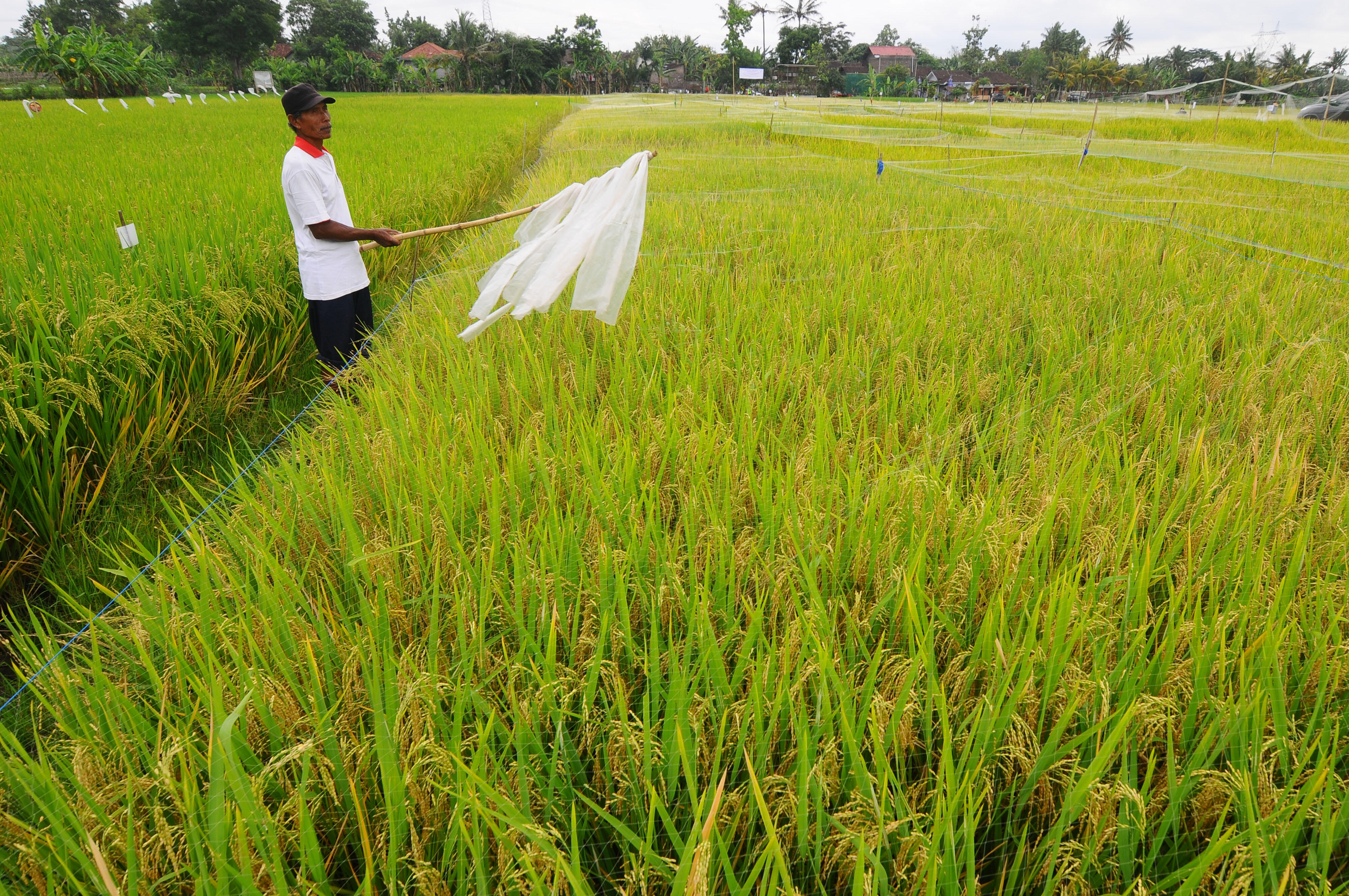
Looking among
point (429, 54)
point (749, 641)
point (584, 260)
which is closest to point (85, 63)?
point (584, 260)

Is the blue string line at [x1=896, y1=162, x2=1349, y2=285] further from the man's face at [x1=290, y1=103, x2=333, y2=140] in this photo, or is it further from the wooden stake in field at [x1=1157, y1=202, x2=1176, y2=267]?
the man's face at [x1=290, y1=103, x2=333, y2=140]

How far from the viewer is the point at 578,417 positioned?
166cm

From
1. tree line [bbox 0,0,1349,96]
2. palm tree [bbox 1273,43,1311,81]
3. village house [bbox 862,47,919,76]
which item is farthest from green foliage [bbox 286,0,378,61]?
palm tree [bbox 1273,43,1311,81]

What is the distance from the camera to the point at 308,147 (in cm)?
269

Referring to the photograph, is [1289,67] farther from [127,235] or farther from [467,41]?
[467,41]

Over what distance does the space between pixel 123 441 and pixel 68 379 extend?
28 cm

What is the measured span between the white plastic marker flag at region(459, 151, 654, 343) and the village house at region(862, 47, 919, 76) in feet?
202

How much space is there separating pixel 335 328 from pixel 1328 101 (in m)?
11.5

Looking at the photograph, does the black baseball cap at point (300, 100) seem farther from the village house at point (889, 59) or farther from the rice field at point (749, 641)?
the village house at point (889, 59)

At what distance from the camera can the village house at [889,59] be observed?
57.2m

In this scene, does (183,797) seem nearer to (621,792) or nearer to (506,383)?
(621,792)

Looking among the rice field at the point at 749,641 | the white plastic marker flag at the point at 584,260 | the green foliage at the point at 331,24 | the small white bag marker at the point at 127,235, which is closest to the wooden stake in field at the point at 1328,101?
the rice field at the point at 749,641

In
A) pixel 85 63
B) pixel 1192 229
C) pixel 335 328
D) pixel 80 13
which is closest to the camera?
pixel 335 328

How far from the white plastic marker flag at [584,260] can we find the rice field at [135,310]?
1088 mm
